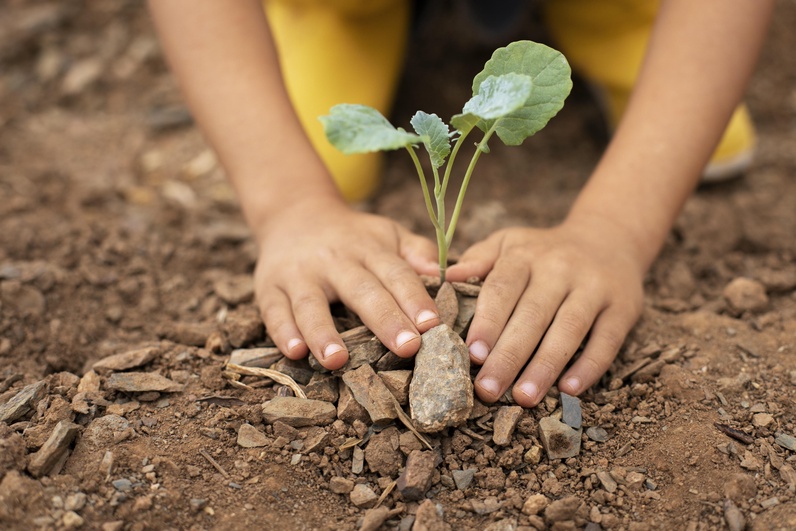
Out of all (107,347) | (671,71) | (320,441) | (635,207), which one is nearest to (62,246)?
(107,347)

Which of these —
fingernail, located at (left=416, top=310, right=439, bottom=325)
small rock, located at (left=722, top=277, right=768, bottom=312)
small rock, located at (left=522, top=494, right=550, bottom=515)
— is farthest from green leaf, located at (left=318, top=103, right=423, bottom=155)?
small rock, located at (left=722, top=277, right=768, bottom=312)

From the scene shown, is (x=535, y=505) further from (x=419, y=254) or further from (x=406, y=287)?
(x=419, y=254)

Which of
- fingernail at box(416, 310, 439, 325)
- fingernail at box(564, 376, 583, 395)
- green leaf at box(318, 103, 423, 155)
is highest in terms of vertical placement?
green leaf at box(318, 103, 423, 155)

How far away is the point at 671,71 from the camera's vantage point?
1726mm

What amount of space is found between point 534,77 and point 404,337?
0.48m

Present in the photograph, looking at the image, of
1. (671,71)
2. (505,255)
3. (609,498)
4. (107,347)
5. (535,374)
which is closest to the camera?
(609,498)

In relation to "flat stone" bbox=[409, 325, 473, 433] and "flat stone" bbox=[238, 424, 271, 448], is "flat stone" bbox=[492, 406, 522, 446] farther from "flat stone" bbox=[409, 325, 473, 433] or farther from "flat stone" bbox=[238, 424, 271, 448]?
"flat stone" bbox=[238, 424, 271, 448]

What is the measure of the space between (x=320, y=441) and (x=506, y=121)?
0.61 metres

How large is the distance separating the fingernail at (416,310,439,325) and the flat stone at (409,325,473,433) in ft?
0.13

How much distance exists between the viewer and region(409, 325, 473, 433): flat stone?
1.23 metres

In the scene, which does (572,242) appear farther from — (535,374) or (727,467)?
(727,467)

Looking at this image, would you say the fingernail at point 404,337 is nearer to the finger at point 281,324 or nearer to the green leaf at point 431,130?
the finger at point 281,324

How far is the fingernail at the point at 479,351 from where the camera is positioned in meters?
1.31

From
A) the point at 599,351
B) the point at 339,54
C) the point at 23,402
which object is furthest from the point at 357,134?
the point at 339,54
